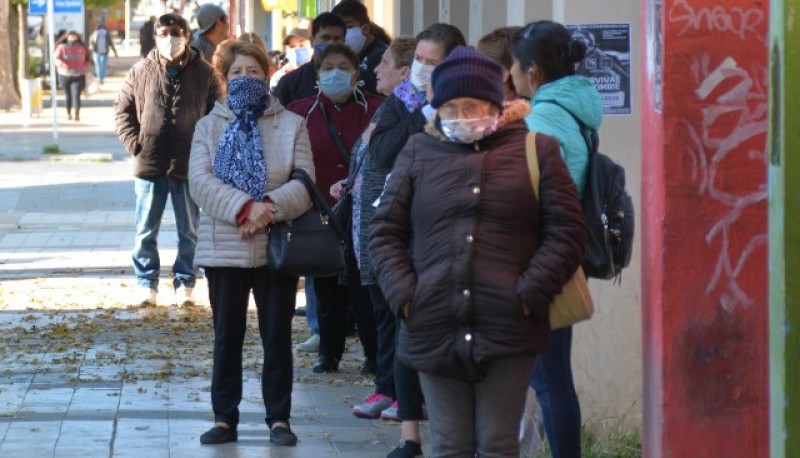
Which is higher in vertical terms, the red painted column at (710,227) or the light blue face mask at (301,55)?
the light blue face mask at (301,55)

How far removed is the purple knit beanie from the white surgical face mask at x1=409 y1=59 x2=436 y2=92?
174 centimetres

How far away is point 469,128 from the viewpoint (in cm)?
500

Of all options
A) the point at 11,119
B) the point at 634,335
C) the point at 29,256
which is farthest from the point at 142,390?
the point at 11,119

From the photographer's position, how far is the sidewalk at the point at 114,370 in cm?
731

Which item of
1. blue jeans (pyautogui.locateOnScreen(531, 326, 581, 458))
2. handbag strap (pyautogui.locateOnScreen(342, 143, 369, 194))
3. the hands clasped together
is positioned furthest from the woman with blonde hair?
blue jeans (pyautogui.locateOnScreen(531, 326, 581, 458))

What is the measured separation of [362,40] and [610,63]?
3820 mm

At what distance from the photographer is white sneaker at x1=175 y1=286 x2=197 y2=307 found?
1175cm

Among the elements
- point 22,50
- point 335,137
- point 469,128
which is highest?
point 22,50

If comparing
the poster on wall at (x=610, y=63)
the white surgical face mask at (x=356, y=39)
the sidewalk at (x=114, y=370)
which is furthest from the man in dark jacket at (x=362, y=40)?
the poster on wall at (x=610, y=63)

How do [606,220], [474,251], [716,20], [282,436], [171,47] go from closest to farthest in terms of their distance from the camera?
1. [474,251]
2. [716,20]
3. [606,220]
4. [282,436]
5. [171,47]

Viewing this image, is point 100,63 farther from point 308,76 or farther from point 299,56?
point 308,76

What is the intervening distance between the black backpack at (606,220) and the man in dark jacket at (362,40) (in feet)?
12.9

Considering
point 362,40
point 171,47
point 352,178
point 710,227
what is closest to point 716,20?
point 710,227

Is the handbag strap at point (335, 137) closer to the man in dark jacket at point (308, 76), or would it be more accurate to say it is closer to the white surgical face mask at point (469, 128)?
the man in dark jacket at point (308, 76)
